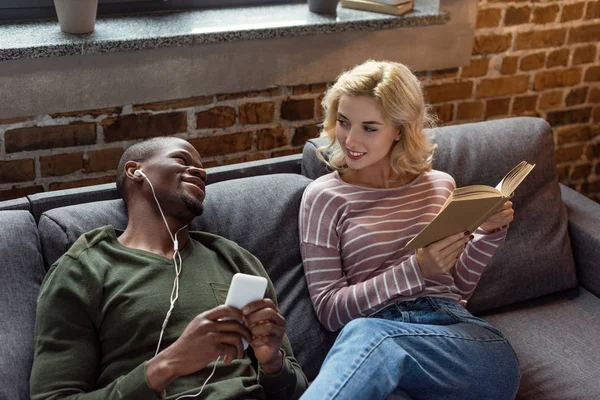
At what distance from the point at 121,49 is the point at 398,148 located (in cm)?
90

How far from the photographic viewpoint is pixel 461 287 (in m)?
2.24

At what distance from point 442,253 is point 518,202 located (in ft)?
2.14

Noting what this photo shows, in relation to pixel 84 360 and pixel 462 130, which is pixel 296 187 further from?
pixel 84 360

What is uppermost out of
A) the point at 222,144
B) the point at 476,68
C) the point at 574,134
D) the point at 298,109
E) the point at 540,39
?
the point at 540,39

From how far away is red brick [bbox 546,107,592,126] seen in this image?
3.44 metres

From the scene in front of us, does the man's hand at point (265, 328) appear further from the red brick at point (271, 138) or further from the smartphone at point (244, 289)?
the red brick at point (271, 138)

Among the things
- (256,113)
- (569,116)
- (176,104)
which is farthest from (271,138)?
(569,116)

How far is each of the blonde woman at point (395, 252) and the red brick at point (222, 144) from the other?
1.86 feet

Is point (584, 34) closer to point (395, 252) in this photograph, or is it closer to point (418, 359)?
point (395, 252)

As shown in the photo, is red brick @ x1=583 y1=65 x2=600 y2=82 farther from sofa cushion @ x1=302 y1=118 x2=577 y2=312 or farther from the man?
the man

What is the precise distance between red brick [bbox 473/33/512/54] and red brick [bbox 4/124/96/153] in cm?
152

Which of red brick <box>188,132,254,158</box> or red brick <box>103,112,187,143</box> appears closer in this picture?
red brick <box>103,112,187,143</box>

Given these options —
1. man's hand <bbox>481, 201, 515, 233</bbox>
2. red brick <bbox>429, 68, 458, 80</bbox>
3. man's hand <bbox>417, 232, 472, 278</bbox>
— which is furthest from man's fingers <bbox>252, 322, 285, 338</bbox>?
red brick <bbox>429, 68, 458, 80</bbox>

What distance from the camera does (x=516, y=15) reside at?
10.4ft
